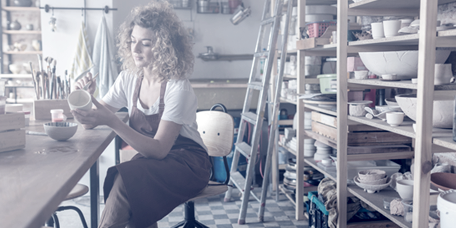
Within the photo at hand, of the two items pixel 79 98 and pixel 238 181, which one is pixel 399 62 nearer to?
pixel 79 98

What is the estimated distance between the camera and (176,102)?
183 cm

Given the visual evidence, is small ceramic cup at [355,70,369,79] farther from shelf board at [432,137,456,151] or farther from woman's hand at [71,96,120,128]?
woman's hand at [71,96,120,128]

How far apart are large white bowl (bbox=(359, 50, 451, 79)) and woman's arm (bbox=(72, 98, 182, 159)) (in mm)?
998

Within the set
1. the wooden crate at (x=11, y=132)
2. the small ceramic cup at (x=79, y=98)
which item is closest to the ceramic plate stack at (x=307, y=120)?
the small ceramic cup at (x=79, y=98)

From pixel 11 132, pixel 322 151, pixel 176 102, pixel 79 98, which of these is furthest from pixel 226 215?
pixel 11 132

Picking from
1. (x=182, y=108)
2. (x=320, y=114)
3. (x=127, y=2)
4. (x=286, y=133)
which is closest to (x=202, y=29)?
(x=127, y=2)

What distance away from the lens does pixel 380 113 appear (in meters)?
1.98

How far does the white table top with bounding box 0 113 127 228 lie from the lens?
0.82 metres

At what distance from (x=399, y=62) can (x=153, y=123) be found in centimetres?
119

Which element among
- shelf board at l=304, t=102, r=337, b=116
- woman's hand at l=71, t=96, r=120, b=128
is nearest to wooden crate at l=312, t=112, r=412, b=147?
shelf board at l=304, t=102, r=337, b=116

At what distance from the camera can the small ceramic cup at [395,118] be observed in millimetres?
1783

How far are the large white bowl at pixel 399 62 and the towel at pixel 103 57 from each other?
2496 mm

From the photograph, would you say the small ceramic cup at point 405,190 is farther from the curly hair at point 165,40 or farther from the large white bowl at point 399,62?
the curly hair at point 165,40

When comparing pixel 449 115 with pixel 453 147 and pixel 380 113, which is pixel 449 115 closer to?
pixel 453 147
